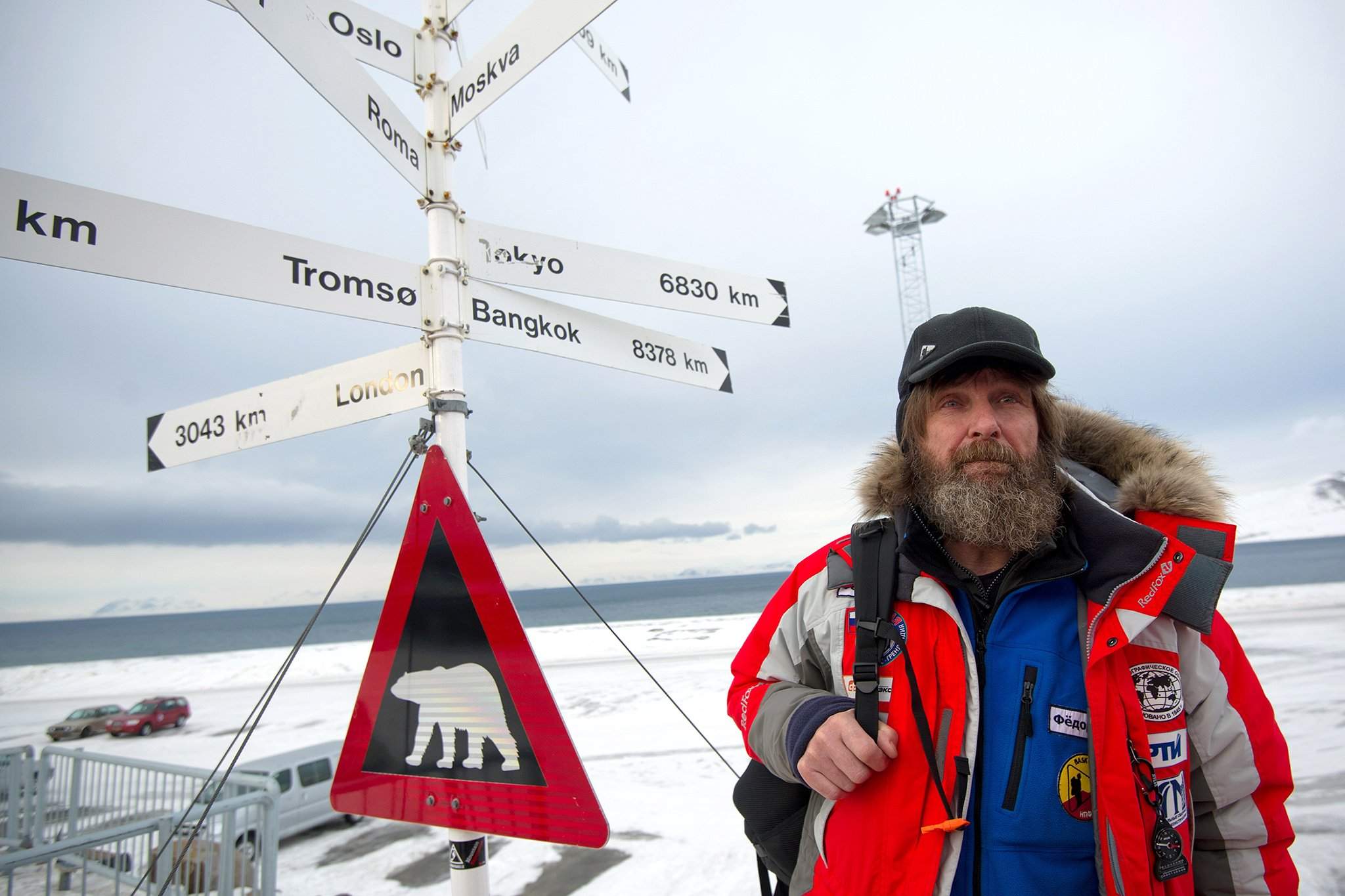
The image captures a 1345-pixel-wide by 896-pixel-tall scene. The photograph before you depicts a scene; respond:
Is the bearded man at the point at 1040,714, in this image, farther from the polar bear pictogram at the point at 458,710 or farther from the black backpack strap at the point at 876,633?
the polar bear pictogram at the point at 458,710

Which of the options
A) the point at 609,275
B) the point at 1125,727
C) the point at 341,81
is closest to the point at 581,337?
the point at 609,275

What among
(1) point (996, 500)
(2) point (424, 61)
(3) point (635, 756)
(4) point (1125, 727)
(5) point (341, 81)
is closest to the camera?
(4) point (1125, 727)

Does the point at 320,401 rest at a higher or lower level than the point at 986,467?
higher

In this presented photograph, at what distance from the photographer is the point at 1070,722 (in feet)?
4.63

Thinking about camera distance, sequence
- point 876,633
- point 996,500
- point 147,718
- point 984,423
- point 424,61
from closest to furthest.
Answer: point 876,633
point 996,500
point 984,423
point 424,61
point 147,718

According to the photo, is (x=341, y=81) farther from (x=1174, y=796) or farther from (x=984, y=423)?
(x=1174, y=796)

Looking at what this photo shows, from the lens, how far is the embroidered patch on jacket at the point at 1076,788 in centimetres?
137

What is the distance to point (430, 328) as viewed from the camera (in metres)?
1.96

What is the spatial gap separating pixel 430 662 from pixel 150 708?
14.6 metres

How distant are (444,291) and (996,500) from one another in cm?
170

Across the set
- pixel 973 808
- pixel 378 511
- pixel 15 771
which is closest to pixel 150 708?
pixel 15 771

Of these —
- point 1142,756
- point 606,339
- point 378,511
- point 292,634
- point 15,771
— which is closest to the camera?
point 1142,756

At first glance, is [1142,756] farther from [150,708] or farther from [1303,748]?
[150,708]

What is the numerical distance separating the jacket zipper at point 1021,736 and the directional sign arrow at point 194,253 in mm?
1930
